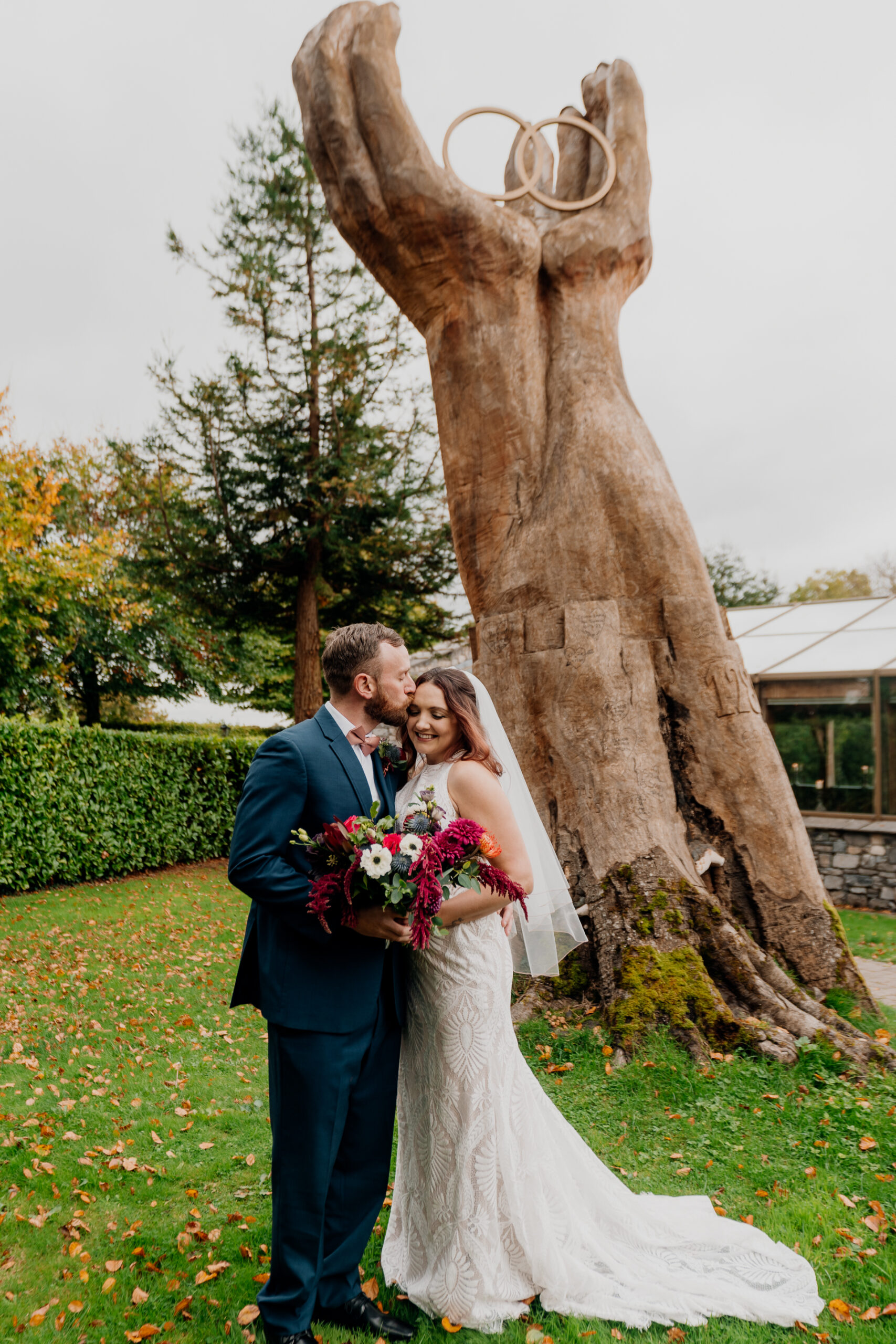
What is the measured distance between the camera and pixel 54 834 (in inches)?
471

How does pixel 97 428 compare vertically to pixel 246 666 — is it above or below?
above

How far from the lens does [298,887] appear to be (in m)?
2.64

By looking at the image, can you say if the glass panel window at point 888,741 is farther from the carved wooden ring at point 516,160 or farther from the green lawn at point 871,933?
the carved wooden ring at point 516,160

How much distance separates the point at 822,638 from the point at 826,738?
1892mm

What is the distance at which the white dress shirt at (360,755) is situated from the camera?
2.97 m

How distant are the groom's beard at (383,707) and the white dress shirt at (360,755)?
9 centimetres

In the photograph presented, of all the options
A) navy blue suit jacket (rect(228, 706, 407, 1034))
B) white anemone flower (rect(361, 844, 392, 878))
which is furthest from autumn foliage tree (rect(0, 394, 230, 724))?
white anemone flower (rect(361, 844, 392, 878))

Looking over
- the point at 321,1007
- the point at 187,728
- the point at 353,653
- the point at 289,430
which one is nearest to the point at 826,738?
the point at 289,430

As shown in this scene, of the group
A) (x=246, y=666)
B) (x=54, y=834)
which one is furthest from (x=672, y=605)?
(x=246, y=666)

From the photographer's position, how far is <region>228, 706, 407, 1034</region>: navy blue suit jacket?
8.74ft

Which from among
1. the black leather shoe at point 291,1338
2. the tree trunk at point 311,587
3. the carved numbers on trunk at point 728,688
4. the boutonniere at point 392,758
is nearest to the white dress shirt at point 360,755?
the boutonniere at point 392,758

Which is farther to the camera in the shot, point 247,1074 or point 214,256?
point 214,256

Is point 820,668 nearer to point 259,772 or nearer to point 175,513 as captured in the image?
point 175,513

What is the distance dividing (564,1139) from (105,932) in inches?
303
